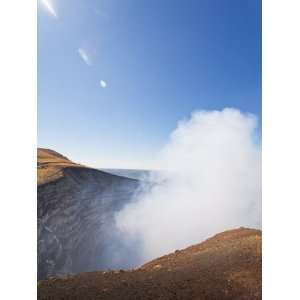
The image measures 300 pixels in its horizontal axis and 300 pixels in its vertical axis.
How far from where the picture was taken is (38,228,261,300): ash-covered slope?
→ 308 cm

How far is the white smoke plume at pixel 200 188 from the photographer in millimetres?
3352

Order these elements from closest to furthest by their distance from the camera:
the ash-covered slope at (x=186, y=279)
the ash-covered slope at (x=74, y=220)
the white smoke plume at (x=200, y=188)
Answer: the ash-covered slope at (x=186, y=279), the ash-covered slope at (x=74, y=220), the white smoke plume at (x=200, y=188)

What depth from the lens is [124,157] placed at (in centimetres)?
334

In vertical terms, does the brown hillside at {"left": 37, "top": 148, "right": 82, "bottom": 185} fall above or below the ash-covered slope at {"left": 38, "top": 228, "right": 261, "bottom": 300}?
above

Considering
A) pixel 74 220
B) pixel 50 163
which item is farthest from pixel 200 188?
pixel 50 163

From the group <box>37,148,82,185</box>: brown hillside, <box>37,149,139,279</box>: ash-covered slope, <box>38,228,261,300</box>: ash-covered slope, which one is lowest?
<box>38,228,261,300</box>: ash-covered slope

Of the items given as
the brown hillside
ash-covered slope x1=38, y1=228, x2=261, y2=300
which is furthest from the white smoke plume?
the brown hillside

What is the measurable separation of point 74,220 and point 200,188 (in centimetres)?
126

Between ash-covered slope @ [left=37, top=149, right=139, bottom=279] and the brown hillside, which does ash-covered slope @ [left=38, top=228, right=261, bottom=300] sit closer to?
ash-covered slope @ [left=37, top=149, right=139, bottom=279]

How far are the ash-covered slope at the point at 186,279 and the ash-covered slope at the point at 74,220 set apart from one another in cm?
14

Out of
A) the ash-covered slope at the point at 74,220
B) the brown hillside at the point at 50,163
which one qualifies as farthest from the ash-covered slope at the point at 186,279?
the brown hillside at the point at 50,163

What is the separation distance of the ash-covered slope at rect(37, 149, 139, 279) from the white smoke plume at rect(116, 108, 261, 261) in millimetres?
180

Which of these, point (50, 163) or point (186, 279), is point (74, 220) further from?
point (186, 279)

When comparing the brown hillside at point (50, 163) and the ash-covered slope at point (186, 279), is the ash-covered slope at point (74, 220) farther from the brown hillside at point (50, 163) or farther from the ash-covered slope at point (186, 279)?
the ash-covered slope at point (186, 279)
